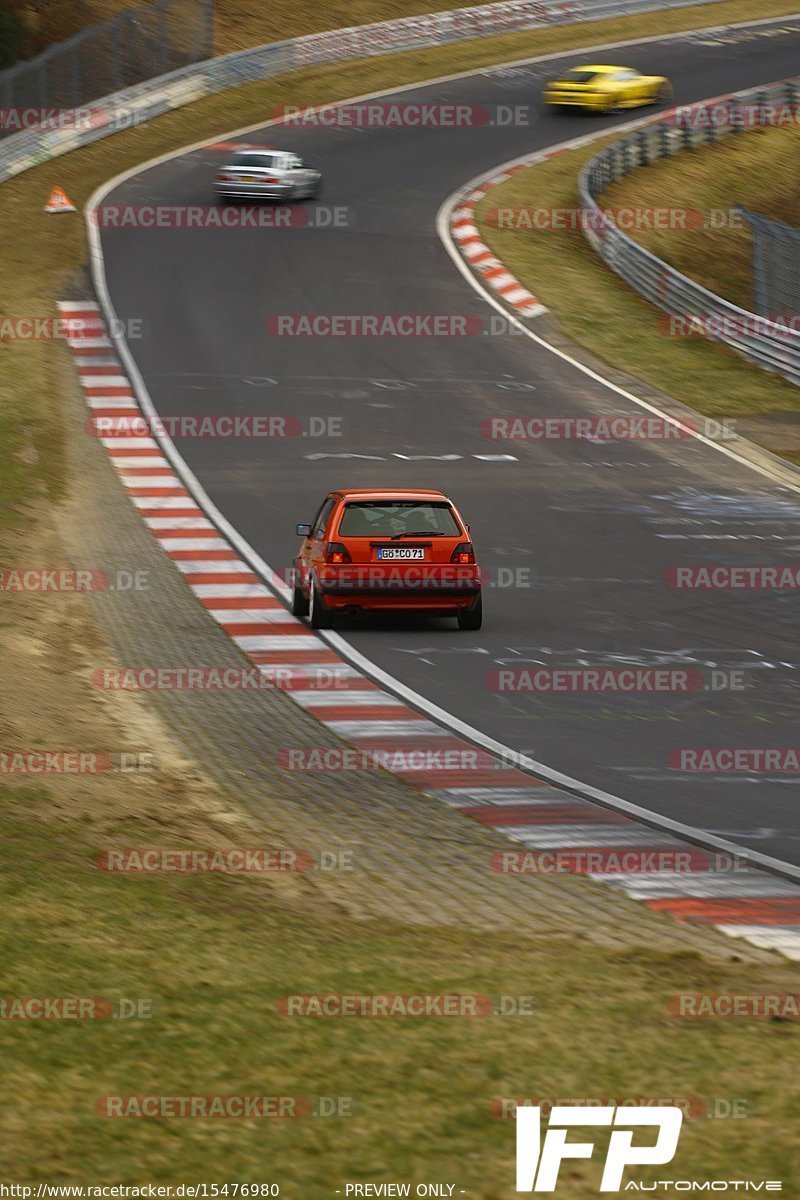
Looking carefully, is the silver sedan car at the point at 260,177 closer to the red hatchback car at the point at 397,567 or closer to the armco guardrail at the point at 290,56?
the armco guardrail at the point at 290,56

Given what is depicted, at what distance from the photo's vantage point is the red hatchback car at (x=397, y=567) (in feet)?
57.7

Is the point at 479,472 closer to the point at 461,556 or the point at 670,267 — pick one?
the point at 461,556

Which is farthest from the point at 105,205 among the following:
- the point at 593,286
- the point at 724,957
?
the point at 724,957

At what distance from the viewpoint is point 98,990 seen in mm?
7133

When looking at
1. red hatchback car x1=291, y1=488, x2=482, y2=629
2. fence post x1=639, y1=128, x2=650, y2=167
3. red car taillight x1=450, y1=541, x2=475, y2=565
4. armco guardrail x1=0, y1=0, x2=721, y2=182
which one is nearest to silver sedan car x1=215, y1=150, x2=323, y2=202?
armco guardrail x1=0, y1=0, x2=721, y2=182

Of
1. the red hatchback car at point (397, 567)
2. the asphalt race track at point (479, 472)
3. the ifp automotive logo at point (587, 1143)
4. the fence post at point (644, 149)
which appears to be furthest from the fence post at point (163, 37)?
the ifp automotive logo at point (587, 1143)

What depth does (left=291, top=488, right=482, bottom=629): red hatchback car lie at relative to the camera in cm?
1758

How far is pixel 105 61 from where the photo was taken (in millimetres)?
53250

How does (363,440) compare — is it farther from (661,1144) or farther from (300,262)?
(661,1144)

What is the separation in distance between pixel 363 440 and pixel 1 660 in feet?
43.1

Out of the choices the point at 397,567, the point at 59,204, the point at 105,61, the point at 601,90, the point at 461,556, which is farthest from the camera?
the point at 601,90

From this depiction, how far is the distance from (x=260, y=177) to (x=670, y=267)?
12038 millimetres

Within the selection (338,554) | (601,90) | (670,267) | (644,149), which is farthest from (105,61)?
(338,554)

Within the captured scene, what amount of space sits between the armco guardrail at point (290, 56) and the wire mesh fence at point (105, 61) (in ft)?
2.50
